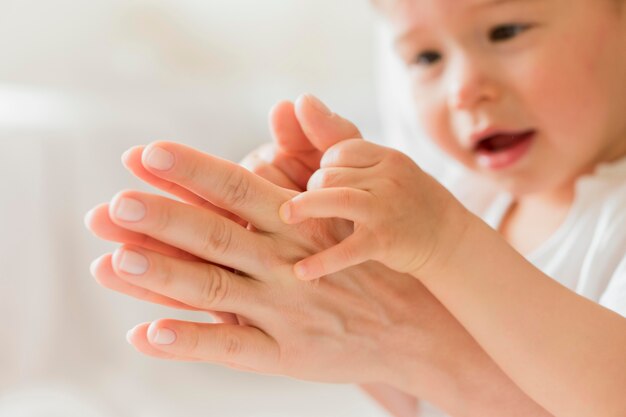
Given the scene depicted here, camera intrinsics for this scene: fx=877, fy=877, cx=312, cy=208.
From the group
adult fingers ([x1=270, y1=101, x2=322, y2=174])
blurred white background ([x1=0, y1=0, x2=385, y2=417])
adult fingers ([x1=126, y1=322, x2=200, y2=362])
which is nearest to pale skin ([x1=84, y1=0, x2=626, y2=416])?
adult fingers ([x1=126, y1=322, x2=200, y2=362])

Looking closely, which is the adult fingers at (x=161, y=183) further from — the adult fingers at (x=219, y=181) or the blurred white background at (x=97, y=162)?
the blurred white background at (x=97, y=162)

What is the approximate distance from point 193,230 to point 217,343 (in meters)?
0.10

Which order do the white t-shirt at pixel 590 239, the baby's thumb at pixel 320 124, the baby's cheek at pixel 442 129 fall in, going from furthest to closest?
the baby's cheek at pixel 442 129, the white t-shirt at pixel 590 239, the baby's thumb at pixel 320 124

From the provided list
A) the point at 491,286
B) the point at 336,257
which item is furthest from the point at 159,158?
the point at 491,286

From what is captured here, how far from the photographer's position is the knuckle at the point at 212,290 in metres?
0.64

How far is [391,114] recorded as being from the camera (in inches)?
52.4

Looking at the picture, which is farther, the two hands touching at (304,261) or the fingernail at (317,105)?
the fingernail at (317,105)

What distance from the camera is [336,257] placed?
62 cm

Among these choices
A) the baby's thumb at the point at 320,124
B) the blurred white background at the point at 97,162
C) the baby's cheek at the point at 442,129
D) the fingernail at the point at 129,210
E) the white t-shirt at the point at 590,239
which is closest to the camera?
the fingernail at the point at 129,210

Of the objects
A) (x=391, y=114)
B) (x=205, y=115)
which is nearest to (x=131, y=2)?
(x=205, y=115)

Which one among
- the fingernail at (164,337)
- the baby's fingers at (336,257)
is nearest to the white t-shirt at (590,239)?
the baby's fingers at (336,257)

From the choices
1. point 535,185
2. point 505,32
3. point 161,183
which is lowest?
point 161,183

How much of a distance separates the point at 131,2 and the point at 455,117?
69 cm

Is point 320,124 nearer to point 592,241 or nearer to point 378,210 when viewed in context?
point 378,210
